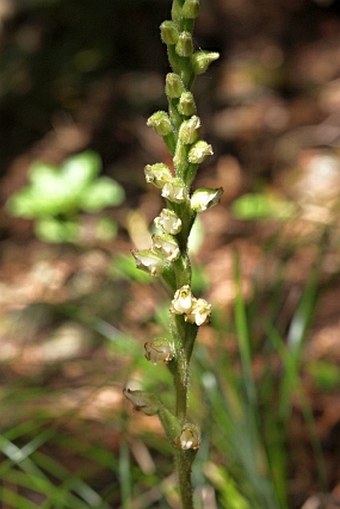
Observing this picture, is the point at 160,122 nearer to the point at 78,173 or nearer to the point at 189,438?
the point at 189,438

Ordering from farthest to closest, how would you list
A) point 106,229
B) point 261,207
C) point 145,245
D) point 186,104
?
point 106,229 < point 145,245 < point 261,207 < point 186,104

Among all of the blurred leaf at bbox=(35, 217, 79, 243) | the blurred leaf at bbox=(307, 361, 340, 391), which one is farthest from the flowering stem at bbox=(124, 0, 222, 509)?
the blurred leaf at bbox=(35, 217, 79, 243)

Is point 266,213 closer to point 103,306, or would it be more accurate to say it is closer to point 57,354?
point 103,306

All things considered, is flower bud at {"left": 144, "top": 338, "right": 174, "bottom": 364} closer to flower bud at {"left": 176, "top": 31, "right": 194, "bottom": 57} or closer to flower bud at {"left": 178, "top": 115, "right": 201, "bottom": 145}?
flower bud at {"left": 178, "top": 115, "right": 201, "bottom": 145}

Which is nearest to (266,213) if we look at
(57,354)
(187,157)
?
(57,354)

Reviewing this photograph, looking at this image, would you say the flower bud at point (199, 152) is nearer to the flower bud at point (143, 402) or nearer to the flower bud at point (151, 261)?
the flower bud at point (151, 261)

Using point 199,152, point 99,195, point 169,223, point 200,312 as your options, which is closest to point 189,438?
point 200,312
